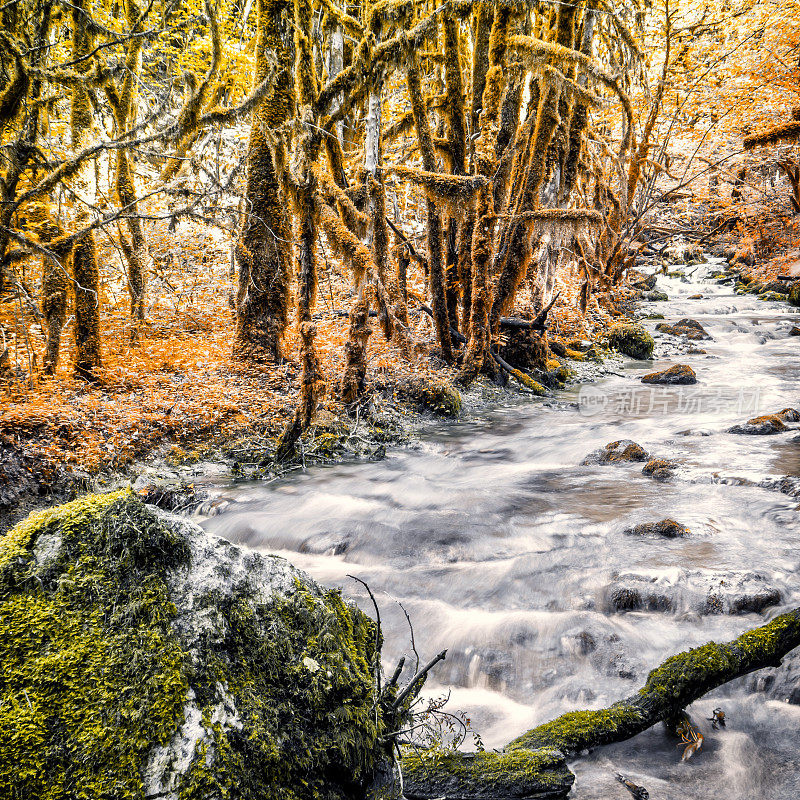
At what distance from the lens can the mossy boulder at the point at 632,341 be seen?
1559 cm

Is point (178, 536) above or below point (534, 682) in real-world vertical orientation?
above

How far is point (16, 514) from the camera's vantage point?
19.8 feet

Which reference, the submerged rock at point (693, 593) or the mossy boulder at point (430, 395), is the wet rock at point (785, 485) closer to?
the submerged rock at point (693, 593)

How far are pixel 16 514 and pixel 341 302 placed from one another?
9.93m

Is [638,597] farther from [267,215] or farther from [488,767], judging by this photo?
[267,215]

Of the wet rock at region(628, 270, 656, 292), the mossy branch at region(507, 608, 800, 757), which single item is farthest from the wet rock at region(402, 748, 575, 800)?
the wet rock at region(628, 270, 656, 292)

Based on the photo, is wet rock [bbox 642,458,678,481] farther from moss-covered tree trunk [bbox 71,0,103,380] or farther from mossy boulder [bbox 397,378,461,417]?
moss-covered tree trunk [bbox 71,0,103,380]

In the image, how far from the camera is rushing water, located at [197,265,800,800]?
3.32 m

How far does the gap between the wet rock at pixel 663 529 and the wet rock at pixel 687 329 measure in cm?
1382

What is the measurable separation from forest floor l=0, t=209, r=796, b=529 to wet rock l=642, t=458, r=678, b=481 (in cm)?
400

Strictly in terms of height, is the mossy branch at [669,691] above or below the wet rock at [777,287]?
below

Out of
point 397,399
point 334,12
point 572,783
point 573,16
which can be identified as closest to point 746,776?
point 572,783

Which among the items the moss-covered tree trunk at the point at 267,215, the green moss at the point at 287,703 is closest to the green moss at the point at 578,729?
the green moss at the point at 287,703

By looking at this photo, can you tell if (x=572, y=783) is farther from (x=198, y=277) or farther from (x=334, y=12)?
(x=198, y=277)
